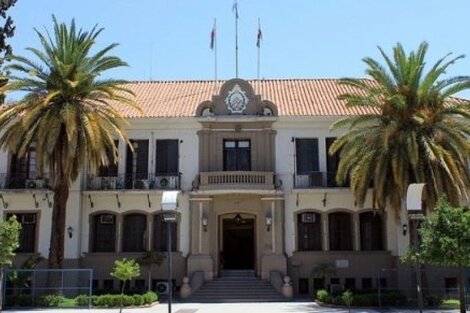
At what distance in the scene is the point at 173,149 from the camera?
33375mm

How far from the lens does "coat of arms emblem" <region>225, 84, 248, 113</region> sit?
109 feet

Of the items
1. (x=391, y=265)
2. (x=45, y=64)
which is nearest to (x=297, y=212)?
(x=391, y=265)

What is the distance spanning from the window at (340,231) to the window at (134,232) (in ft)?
34.2

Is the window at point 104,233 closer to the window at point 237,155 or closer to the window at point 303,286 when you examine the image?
the window at point 237,155

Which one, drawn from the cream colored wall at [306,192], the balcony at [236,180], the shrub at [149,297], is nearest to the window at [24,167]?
the balcony at [236,180]

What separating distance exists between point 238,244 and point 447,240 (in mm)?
17153

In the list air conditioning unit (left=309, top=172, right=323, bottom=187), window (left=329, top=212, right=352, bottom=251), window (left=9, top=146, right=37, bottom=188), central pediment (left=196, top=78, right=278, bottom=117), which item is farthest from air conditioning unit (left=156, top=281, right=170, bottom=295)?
air conditioning unit (left=309, top=172, right=323, bottom=187)

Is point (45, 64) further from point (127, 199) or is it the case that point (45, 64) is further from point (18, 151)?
point (127, 199)

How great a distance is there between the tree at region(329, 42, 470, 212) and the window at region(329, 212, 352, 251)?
13.0 ft

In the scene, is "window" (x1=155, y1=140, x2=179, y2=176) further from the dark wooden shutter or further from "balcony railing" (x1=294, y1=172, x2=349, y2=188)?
the dark wooden shutter

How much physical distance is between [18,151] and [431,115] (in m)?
20.2

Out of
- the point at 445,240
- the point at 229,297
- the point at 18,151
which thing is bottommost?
the point at 229,297

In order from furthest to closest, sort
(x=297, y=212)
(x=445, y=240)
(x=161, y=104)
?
(x=161, y=104) → (x=297, y=212) → (x=445, y=240)

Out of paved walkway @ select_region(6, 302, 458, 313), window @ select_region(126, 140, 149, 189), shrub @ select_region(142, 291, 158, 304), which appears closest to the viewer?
paved walkway @ select_region(6, 302, 458, 313)
